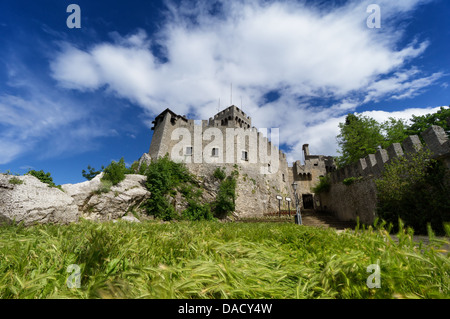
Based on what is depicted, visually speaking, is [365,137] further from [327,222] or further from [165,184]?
[165,184]

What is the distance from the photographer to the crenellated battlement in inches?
310

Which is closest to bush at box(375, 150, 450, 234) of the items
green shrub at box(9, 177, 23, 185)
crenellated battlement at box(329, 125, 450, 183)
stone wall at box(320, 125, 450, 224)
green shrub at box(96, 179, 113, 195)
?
crenellated battlement at box(329, 125, 450, 183)

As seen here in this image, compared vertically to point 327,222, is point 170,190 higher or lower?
higher

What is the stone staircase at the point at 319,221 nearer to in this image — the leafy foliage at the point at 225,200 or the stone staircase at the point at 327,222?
the stone staircase at the point at 327,222

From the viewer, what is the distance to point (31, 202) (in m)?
10.1

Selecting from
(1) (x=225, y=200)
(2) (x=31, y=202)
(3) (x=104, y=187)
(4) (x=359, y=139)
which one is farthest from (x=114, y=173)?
(4) (x=359, y=139)

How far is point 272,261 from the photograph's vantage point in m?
1.49

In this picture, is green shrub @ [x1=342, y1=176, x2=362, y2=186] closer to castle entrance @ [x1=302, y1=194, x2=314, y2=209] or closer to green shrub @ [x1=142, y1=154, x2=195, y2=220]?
green shrub @ [x1=142, y1=154, x2=195, y2=220]

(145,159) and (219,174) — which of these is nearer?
(219,174)

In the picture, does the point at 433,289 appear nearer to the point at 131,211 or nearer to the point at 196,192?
the point at 131,211

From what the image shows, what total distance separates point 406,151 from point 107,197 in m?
21.1

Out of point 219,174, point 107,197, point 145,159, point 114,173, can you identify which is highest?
point 145,159

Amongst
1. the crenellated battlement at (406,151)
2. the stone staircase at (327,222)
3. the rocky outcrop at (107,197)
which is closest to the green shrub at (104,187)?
the rocky outcrop at (107,197)
